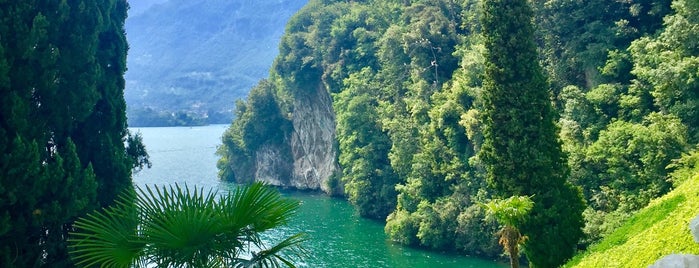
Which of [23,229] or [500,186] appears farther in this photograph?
[500,186]

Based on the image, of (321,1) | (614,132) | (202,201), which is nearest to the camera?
(202,201)

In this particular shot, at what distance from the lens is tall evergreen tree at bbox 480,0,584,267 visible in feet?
64.6

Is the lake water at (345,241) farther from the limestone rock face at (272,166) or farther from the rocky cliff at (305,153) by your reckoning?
the limestone rock face at (272,166)

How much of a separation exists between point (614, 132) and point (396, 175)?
21.5 meters

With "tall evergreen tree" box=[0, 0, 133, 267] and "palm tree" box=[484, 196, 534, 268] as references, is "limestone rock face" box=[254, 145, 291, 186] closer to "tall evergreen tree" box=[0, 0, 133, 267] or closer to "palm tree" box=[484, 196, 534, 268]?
"palm tree" box=[484, 196, 534, 268]

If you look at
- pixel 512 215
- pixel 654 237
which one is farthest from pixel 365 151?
pixel 654 237

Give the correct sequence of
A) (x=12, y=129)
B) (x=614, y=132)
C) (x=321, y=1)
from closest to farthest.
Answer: (x=12, y=129), (x=614, y=132), (x=321, y=1)

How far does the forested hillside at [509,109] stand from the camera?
20062mm

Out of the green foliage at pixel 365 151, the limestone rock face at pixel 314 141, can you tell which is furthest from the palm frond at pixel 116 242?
the limestone rock face at pixel 314 141

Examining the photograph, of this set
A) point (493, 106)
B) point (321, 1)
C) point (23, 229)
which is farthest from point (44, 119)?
point (321, 1)

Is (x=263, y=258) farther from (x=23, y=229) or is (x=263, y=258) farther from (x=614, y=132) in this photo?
(x=614, y=132)

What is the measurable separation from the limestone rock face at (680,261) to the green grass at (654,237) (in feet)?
3.81

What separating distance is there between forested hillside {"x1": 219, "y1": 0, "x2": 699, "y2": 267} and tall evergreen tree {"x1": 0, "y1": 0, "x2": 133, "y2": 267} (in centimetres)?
1124

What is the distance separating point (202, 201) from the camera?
7332 mm
